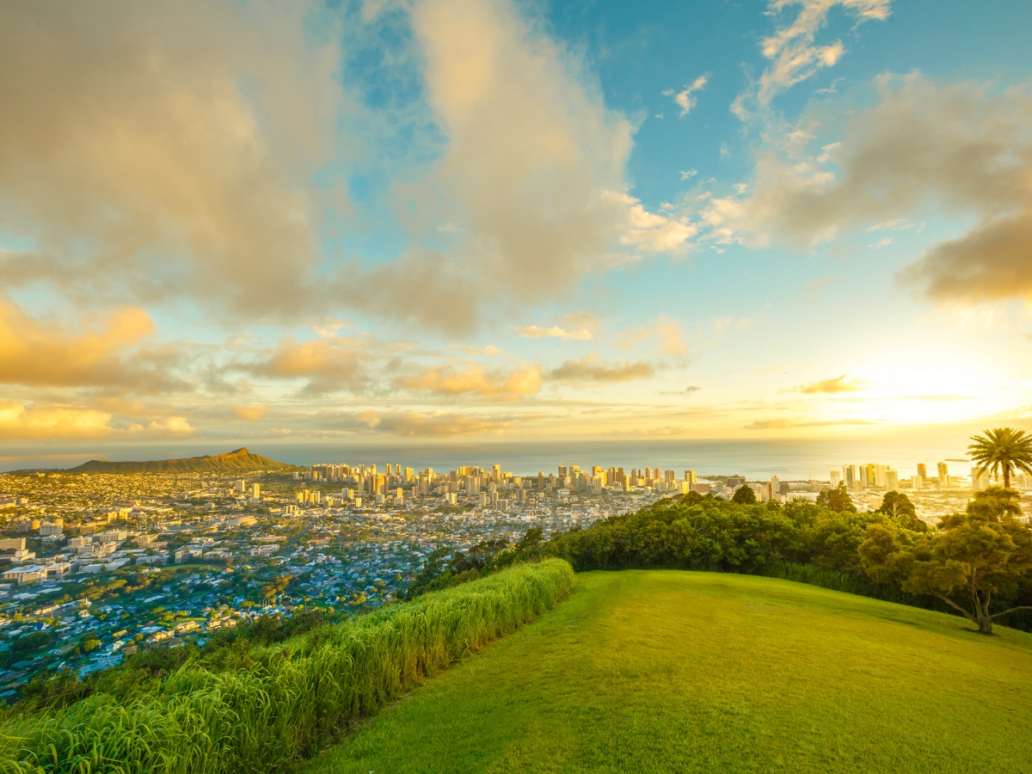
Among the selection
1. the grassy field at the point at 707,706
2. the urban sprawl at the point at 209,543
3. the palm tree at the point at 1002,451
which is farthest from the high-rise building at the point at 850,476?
the grassy field at the point at 707,706

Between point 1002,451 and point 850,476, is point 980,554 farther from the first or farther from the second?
point 850,476

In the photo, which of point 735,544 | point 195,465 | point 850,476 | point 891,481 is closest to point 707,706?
point 735,544

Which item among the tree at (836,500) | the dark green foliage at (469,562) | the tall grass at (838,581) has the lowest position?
the dark green foliage at (469,562)

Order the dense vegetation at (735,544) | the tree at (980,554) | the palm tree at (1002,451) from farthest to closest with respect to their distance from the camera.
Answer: the palm tree at (1002,451) → the dense vegetation at (735,544) → the tree at (980,554)

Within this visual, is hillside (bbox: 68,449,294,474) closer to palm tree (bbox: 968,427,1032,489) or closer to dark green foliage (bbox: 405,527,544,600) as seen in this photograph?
dark green foliage (bbox: 405,527,544,600)

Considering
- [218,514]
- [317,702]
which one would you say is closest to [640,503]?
[218,514]

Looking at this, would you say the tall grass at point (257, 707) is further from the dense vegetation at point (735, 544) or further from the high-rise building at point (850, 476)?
the high-rise building at point (850, 476)

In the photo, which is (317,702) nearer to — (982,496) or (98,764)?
(98,764)
